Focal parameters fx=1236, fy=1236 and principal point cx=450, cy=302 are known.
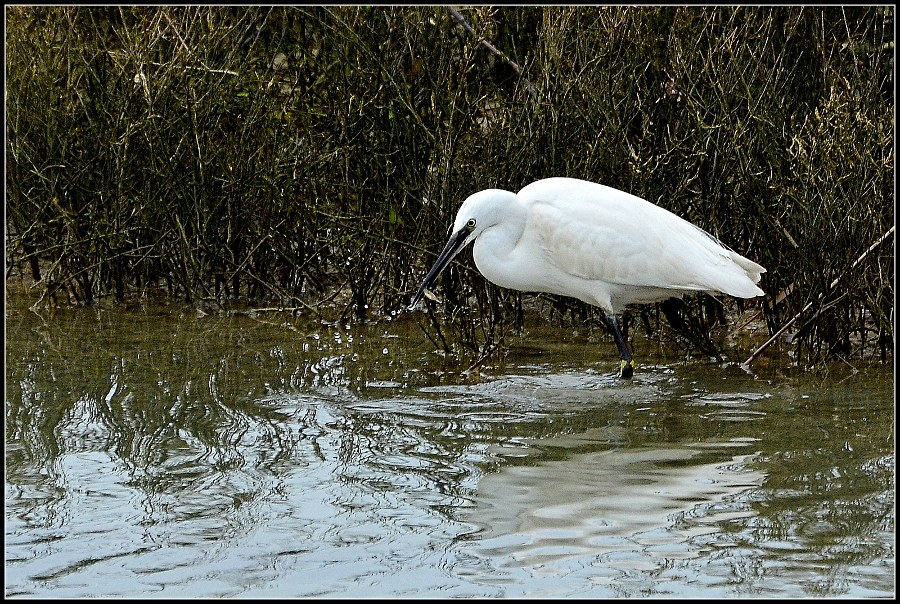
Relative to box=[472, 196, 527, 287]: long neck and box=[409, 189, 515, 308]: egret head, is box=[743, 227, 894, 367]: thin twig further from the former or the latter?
box=[409, 189, 515, 308]: egret head

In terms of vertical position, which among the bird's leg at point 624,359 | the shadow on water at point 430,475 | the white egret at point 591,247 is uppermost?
the white egret at point 591,247

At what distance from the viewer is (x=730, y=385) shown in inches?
231

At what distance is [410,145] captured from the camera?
24.4 feet

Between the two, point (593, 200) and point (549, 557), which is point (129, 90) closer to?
point (593, 200)

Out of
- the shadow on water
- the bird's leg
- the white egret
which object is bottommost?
the shadow on water

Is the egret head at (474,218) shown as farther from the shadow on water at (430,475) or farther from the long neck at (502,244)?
the shadow on water at (430,475)

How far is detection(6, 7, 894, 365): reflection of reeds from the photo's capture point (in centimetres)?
654

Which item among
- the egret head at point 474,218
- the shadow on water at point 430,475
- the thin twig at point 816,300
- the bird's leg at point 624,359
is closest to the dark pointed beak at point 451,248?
the egret head at point 474,218

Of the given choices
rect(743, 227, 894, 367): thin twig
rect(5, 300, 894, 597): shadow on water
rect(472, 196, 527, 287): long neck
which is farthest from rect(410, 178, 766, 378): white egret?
rect(5, 300, 894, 597): shadow on water

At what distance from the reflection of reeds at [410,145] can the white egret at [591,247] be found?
0.52 meters

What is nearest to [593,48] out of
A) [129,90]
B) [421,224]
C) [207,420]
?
[421,224]

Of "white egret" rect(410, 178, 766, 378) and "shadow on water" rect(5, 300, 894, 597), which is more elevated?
"white egret" rect(410, 178, 766, 378)

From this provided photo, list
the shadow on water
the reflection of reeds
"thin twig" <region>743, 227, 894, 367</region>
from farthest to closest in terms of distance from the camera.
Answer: the reflection of reeds, "thin twig" <region>743, 227, 894, 367</region>, the shadow on water

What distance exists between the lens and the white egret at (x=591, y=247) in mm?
5895
